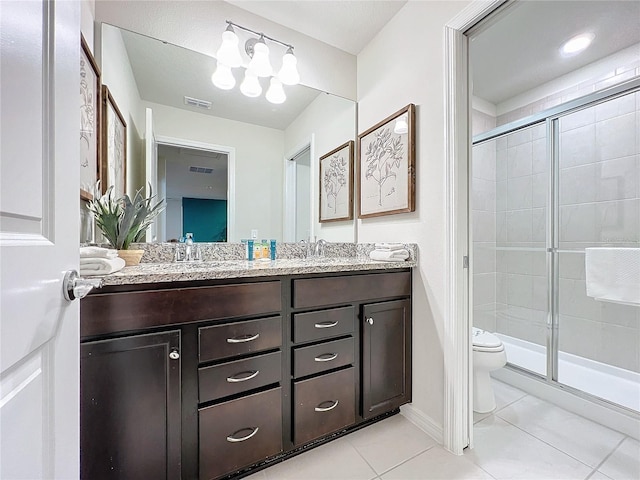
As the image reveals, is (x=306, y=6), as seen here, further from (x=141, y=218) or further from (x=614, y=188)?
(x=614, y=188)

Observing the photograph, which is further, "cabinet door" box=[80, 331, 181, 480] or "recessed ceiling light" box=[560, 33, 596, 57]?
"recessed ceiling light" box=[560, 33, 596, 57]

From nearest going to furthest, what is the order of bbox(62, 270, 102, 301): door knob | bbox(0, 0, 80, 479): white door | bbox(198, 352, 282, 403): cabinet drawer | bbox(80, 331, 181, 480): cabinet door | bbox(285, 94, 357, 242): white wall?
bbox(0, 0, 80, 479): white door < bbox(62, 270, 102, 301): door knob < bbox(80, 331, 181, 480): cabinet door < bbox(198, 352, 282, 403): cabinet drawer < bbox(285, 94, 357, 242): white wall

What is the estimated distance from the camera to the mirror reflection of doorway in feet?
5.36

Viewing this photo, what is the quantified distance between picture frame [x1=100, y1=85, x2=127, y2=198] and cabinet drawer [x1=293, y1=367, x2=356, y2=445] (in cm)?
132

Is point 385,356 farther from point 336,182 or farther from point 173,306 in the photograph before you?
point 336,182

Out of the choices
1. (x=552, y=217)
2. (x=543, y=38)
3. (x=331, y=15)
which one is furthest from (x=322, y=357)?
(x=543, y=38)

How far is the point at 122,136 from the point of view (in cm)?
150

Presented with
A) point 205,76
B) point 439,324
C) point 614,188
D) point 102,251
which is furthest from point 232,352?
point 614,188

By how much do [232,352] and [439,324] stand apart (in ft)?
3.36

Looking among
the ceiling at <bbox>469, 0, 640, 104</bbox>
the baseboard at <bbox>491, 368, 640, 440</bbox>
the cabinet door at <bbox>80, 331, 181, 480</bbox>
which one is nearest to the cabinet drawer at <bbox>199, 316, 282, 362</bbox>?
the cabinet door at <bbox>80, 331, 181, 480</bbox>

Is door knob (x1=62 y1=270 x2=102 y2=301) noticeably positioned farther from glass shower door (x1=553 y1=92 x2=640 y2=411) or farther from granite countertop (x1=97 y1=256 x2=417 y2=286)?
glass shower door (x1=553 y1=92 x2=640 y2=411)

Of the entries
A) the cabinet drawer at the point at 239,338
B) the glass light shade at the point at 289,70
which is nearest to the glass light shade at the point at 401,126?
the glass light shade at the point at 289,70

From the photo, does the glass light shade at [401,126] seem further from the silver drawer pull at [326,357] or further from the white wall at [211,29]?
the silver drawer pull at [326,357]

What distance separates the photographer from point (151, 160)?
1.60m
